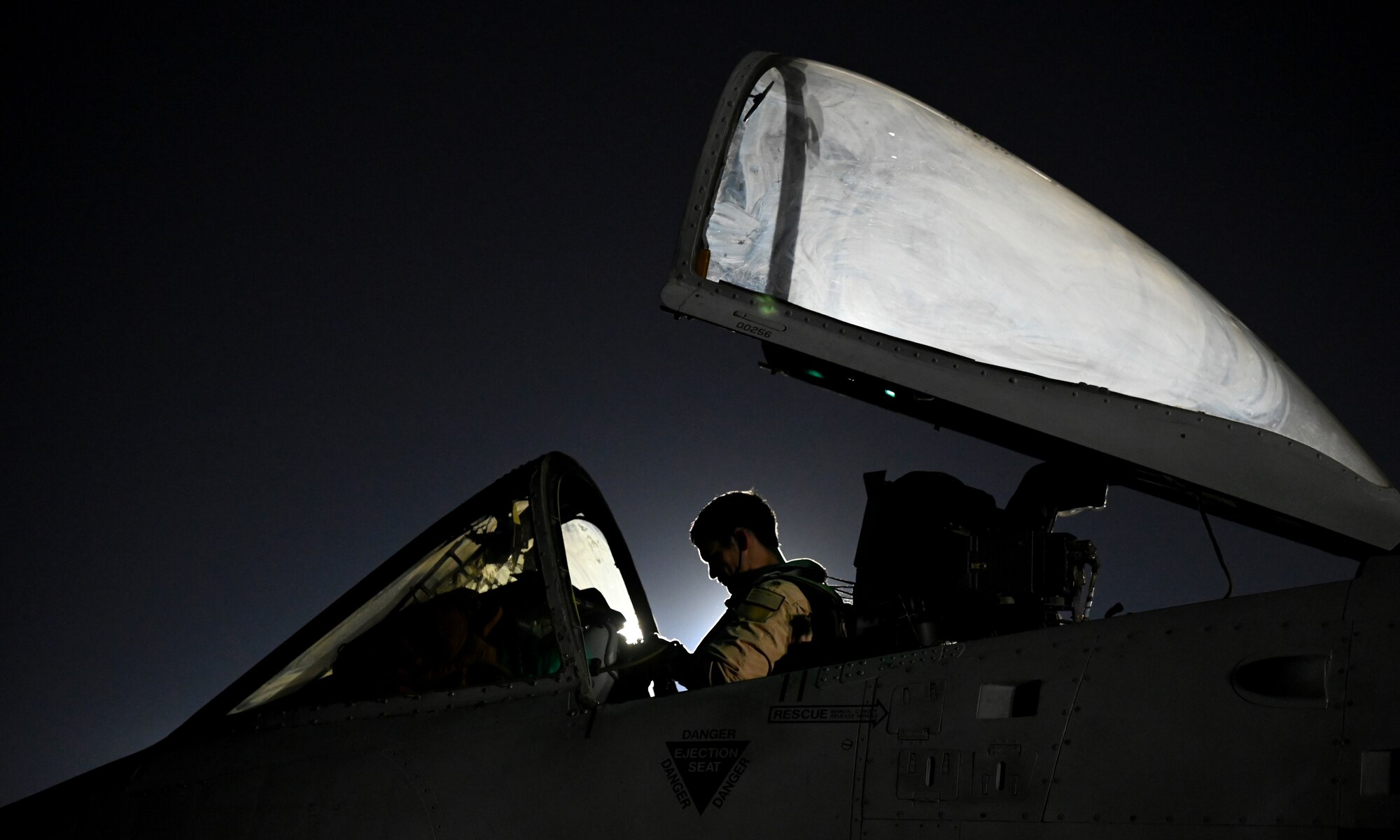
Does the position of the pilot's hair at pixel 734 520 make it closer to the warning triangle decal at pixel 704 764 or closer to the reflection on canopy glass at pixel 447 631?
the reflection on canopy glass at pixel 447 631

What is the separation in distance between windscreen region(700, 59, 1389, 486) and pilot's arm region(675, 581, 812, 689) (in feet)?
3.50

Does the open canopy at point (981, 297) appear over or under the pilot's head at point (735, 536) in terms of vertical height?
over

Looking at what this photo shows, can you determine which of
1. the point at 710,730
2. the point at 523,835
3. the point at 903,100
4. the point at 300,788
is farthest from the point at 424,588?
the point at 903,100

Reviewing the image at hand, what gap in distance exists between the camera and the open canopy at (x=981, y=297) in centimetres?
364

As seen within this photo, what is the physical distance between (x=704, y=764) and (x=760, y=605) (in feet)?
2.59

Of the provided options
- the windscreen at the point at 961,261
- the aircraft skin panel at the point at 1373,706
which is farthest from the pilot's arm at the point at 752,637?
the aircraft skin panel at the point at 1373,706

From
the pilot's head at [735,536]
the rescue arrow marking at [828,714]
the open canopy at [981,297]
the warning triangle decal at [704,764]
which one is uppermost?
the open canopy at [981,297]

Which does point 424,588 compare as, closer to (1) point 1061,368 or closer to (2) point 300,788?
(2) point 300,788

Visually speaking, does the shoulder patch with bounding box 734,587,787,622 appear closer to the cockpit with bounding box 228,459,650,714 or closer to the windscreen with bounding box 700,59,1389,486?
the cockpit with bounding box 228,459,650,714

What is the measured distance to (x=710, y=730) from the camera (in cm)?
339

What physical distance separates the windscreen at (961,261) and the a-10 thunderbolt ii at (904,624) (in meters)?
0.01

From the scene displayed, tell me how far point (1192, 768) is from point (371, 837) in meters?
2.54

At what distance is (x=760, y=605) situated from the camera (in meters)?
4.01

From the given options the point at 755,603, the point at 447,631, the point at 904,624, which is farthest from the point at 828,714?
the point at 447,631
